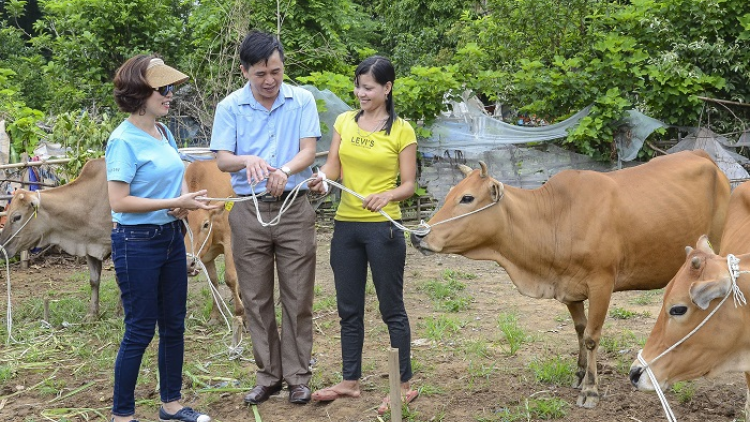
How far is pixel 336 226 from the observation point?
14.8 ft

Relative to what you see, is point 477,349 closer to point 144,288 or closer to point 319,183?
point 319,183

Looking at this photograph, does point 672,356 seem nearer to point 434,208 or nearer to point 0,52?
point 434,208

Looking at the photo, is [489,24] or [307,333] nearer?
[307,333]

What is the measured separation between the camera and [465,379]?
16.7 feet

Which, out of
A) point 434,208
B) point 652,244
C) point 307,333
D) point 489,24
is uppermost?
point 489,24

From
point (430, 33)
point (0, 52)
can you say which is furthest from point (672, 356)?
point (0, 52)

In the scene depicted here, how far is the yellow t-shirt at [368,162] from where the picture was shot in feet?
14.2

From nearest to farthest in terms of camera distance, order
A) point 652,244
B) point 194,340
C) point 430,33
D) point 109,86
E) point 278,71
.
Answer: point 278,71 < point 652,244 < point 194,340 < point 109,86 < point 430,33

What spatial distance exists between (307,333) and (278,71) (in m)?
1.55

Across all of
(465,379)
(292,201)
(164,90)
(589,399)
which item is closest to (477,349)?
(465,379)

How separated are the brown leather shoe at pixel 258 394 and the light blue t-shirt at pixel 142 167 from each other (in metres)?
1.20

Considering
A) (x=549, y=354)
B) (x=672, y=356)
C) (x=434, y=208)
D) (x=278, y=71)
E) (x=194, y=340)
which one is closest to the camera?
(x=672, y=356)

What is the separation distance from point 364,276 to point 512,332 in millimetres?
1904

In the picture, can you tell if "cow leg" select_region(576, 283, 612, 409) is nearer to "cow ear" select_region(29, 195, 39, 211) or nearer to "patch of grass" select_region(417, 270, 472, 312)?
"patch of grass" select_region(417, 270, 472, 312)
